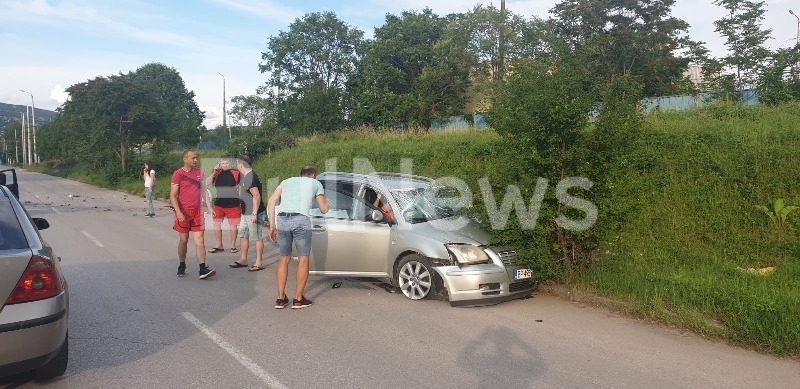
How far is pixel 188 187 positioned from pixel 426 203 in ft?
11.4

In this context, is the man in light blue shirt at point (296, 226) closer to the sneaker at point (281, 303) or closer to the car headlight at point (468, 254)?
the sneaker at point (281, 303)

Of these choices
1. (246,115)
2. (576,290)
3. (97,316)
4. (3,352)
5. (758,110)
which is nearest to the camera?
(3,352)

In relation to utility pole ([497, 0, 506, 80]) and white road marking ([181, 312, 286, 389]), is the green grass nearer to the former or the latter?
white road marking ([181, 312, 286, 389])

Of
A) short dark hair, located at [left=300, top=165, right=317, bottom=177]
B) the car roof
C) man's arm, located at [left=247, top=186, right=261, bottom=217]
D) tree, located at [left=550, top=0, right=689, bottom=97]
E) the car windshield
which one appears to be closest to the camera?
short dark hair, located at [left=300, top=165, right=317, bottom=177]

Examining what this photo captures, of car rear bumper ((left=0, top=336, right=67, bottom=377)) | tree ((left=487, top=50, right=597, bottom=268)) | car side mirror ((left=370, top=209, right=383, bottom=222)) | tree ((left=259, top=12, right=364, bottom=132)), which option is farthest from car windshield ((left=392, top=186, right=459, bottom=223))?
tree ((left=259, top=12, right=364, bottom=132))

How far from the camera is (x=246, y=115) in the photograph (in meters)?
55.8

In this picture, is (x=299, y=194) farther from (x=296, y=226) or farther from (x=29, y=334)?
(x=29, y=334)

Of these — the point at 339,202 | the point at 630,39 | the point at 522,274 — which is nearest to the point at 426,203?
the point at 339,202

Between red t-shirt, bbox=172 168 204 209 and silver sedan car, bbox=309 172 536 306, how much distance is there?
6.24 feet

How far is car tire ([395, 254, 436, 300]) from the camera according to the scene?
24.3 ft

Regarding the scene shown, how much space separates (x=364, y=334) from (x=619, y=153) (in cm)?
402

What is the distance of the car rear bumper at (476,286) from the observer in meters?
7.04

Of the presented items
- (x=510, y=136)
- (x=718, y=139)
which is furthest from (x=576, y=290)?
(x=718, y=139)

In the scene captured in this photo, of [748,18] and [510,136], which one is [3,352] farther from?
[748,18]
